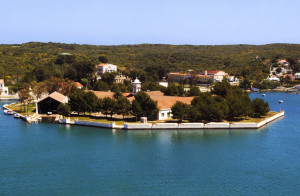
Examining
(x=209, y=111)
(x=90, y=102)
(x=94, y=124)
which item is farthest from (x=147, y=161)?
(x=90, y=102)

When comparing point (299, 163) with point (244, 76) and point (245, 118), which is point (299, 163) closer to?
point (245, 118)

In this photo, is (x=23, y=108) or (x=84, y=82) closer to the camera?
(x=23, y=108)

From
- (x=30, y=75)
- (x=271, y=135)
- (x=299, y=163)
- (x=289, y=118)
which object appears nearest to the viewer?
(x=299, y=163)

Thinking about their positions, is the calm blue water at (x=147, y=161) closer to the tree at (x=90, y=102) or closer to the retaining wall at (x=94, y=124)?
the retaining wall at (x=94, y=124)

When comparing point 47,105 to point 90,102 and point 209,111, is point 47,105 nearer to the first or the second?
point 90,102

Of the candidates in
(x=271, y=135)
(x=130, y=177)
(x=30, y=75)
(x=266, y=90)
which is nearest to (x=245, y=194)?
(x=130, y=177)

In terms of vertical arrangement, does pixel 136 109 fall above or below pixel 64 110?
below
